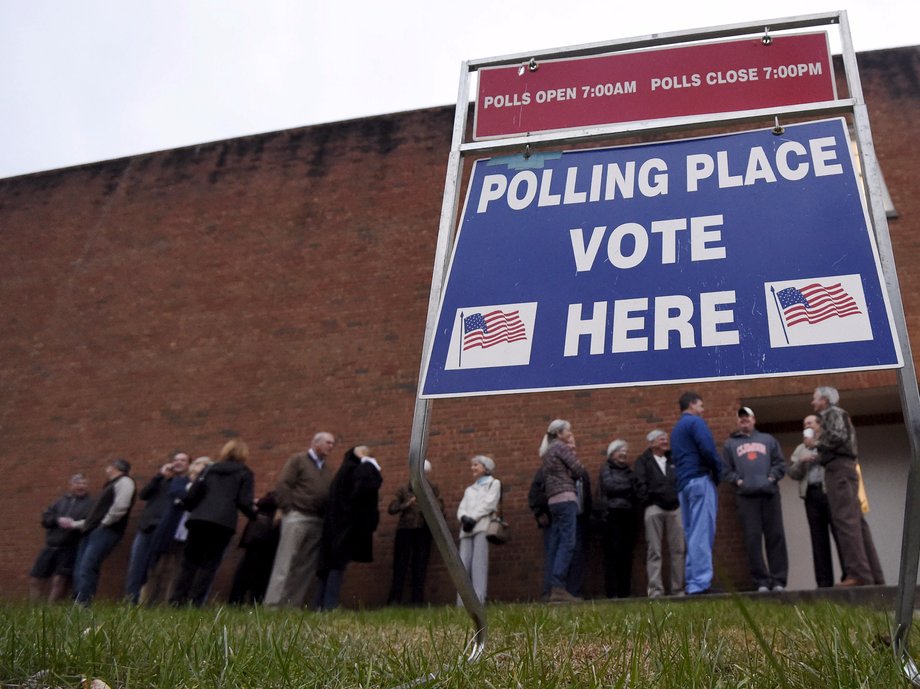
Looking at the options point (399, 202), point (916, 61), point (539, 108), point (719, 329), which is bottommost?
point (719, 329)

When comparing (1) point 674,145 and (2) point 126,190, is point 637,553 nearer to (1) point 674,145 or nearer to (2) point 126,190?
(1) point 674,145

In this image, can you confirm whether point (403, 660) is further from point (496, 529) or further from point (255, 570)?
point (255, 570)

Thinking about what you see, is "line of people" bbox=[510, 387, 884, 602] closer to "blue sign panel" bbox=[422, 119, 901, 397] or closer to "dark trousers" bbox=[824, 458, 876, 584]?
"dark trousers" bbox=[824, 458, 876, 584]

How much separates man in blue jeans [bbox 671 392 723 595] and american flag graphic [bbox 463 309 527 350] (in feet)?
17.7

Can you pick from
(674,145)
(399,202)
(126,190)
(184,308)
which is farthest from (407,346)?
(674,145)

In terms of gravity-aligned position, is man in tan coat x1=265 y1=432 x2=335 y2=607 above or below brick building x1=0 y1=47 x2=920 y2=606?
below

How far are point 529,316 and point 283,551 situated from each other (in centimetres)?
658

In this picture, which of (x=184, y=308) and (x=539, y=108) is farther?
(x=184, y=308)

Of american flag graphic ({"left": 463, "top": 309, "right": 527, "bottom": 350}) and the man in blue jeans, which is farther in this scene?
the man in blue jeans

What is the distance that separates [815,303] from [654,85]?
3.58 ft

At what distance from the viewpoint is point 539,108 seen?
3.07 meters

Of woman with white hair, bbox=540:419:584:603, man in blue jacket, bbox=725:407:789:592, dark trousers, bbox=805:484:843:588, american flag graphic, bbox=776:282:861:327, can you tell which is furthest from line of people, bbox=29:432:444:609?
american flag graphic, bbox=776:282:861:327

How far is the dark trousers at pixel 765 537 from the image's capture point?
8.12 m

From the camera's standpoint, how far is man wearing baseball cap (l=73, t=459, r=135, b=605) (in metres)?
9.87
